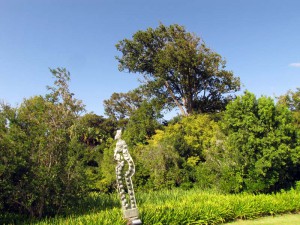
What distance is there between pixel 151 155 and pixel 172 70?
9570mm

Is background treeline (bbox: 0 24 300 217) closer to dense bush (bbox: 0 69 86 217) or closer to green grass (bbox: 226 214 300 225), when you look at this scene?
dense bush (bbox: 0 69 86 217)

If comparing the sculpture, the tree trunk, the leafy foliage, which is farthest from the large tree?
the sculpture

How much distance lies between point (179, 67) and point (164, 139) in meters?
7.22

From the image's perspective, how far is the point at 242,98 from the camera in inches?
603

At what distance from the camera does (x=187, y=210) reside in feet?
34.8

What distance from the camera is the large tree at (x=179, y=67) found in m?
24.5

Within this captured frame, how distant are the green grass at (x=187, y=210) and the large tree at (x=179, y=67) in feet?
45.0

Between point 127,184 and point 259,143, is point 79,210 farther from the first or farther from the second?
point 259,143

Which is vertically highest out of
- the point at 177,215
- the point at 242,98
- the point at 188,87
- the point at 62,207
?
the point at 188,87

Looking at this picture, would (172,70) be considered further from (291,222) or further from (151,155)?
(291,222)

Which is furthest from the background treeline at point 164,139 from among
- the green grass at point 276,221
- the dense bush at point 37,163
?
the green grass at point 276,221

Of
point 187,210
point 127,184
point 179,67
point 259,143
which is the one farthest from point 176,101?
point 127,184

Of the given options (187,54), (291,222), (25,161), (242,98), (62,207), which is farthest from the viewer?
(187,54)

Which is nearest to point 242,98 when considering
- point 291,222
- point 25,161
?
point 291,222
